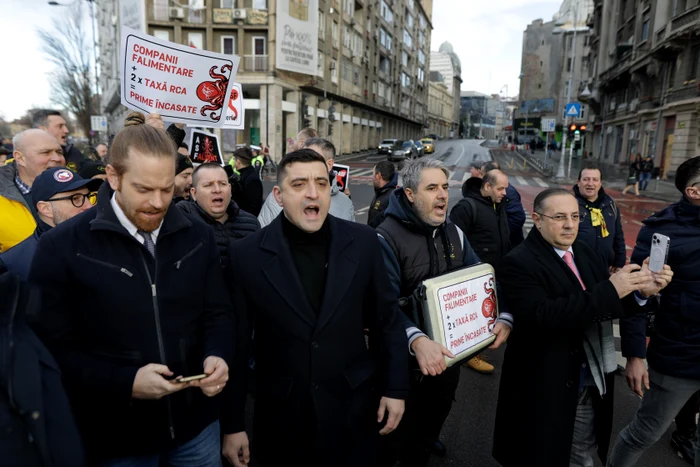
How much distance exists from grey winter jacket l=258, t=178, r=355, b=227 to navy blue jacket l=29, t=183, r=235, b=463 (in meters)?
2.21

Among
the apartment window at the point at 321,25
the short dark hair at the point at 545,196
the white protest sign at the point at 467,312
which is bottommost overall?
the white protest sign at the point at 467,312

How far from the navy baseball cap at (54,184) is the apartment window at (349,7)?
45.5m

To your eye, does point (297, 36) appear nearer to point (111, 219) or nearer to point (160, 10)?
point (160, 10)

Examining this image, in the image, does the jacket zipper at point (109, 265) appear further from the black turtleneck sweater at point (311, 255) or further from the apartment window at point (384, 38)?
the apartment window at point (384, 38)

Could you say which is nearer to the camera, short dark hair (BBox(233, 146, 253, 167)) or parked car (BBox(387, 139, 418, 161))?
short dark hair (BBox(233, 146, 253, 167))

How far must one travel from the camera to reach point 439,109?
382ft

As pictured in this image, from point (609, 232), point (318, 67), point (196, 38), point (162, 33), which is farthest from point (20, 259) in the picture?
point (318, 67)

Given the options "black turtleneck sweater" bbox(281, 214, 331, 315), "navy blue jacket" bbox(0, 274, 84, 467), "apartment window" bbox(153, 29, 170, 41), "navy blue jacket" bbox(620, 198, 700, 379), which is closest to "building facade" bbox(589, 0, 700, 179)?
"navy blue jacket" bbox(620, 198, 700, 379)

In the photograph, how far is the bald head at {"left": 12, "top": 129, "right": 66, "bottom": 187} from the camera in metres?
3.58

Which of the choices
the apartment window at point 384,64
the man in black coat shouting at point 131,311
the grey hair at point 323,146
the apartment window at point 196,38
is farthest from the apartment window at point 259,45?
the man in black coat shouting at point 131,311

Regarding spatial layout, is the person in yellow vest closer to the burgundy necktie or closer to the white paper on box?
the white paper on box

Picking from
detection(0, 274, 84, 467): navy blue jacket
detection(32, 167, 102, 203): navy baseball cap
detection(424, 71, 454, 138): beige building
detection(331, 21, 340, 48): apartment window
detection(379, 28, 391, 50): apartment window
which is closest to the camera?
detection(0, 274, 84, 467): navy blue jacket

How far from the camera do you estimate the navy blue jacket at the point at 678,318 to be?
8.68 ft

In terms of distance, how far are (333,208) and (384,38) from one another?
2287 inches
